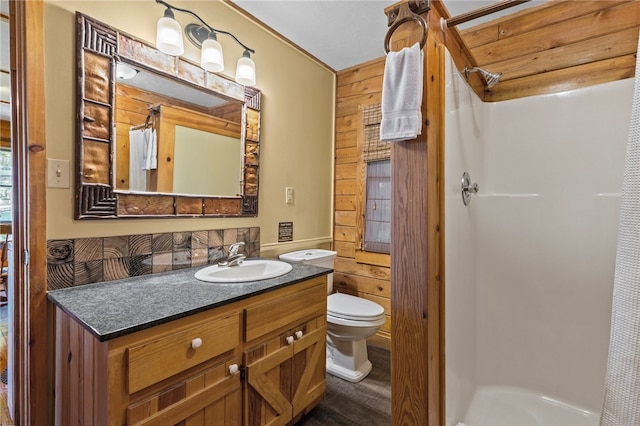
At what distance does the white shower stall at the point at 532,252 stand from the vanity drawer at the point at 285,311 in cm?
64

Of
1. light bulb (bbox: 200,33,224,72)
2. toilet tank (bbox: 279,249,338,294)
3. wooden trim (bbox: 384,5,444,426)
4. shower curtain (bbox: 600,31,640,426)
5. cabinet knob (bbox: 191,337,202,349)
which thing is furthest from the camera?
toilet tank (bbox: 279,249,338,294)

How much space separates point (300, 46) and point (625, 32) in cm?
203

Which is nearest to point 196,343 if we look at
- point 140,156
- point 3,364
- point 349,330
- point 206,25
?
point 140,156

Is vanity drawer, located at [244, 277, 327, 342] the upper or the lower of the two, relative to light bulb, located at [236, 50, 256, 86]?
lower

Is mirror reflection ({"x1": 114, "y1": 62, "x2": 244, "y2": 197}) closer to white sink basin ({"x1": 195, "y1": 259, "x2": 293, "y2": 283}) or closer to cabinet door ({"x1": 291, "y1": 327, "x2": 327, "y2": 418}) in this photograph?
white sink basin ({"x1": 195, "y1": 259, "x2": 293, "y2": 283})

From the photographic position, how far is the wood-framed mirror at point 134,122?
4.29 ft

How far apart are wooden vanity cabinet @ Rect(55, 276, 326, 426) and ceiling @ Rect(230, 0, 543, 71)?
1733mm

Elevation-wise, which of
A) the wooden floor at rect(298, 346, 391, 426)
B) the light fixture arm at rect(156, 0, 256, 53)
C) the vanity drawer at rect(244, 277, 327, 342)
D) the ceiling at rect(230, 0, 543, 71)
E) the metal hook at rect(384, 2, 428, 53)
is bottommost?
the wooden floor at rect(298, 346, 391, 426)

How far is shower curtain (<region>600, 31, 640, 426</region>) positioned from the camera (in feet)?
2.58

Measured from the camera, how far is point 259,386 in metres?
1.28

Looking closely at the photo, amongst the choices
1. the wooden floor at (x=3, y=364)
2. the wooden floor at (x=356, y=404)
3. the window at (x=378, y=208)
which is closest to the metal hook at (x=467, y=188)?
the window at (x=378, y=208)

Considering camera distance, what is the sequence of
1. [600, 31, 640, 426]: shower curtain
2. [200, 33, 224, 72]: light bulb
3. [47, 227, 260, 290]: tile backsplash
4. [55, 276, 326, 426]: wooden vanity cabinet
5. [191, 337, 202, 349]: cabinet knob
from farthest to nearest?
[200, 33, 224, 72]: light bulb
[47, 227, 260, 290]: tile backsplash
[191, 337, 202, 349]: cabinet knob
[55, 276, 326, 426]: wooden vanity cabinet
[600, 31, 640, 426]: shower curtain

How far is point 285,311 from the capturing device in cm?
140

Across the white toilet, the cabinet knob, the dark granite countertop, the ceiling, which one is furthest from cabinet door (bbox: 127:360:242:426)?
the ceiling
